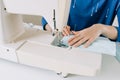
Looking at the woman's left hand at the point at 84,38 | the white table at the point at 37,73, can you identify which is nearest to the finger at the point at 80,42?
the woman's left hand at the point at 84,38

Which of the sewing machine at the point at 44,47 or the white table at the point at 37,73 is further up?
the sewing machine at the point at 44,47

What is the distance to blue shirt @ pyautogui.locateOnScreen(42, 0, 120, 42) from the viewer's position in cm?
118

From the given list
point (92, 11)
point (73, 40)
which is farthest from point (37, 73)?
point (92, 11)

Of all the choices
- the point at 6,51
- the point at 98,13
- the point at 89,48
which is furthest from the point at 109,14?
the point at 6,51

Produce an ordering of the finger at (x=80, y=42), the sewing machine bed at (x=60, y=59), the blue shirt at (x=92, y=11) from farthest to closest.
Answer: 1. the blue shirt at (x=92, y=11)
2. the finger at (x=80, y=42)
3. the sewing machine bed at (x=60, y=59)

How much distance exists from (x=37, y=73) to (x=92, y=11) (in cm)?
60

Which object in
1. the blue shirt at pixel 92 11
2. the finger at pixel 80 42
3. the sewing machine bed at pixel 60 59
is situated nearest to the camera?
the sewing machine bed at pixel 60 59

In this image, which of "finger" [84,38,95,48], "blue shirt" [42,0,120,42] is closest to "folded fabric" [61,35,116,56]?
"finger" [84,38,95,48]

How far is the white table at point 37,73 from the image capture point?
31.9 inches

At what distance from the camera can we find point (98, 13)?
4.06 feet

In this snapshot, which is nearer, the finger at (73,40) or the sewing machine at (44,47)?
the sewing machine at (44,47)

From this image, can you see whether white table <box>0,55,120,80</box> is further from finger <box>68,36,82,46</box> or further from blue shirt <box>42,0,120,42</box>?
blue shirt <box>42,0,120,42</box>

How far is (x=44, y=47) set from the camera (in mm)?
847

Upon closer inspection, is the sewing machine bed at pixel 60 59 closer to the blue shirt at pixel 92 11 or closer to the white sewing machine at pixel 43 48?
the white sewing machine at pixel 43 48
